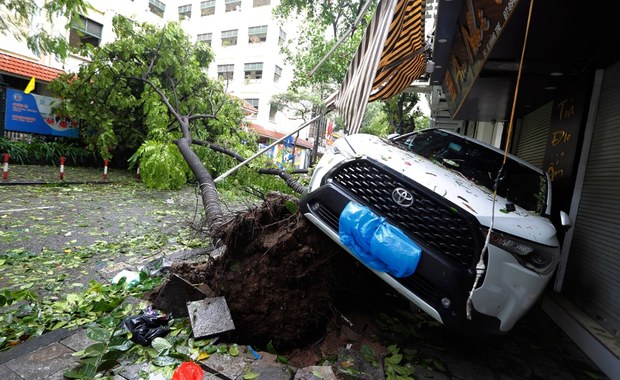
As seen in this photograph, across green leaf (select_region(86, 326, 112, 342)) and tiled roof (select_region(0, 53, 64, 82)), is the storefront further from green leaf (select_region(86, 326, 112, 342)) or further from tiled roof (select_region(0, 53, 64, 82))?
tiled roof (select_region(0, 53, 64, 82))

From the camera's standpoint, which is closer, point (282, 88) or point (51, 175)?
point (51, 175)

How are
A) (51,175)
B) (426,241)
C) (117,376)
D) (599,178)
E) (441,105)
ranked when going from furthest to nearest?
(441,105), (51,175), (599,178), (426,241), (117,376)

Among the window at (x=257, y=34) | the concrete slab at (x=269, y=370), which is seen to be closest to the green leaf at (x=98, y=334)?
the concrete slab at (x=269, y=370)

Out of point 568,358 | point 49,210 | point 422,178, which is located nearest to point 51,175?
point 49,210

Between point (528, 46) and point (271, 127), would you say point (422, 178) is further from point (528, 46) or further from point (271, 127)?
point (271, 127)

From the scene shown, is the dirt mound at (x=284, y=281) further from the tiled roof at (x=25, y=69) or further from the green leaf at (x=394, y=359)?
the tiled roof at (x=25, y=69)

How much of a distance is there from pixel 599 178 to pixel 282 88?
106 ft

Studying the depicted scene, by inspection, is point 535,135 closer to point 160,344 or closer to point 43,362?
point 160,344

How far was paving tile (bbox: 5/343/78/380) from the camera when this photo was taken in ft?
7.51

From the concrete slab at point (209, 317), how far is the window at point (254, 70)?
31.7 m

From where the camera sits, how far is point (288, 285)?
306cm

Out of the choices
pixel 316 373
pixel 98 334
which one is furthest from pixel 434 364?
pixel 98 334

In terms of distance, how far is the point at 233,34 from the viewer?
33.3 meters

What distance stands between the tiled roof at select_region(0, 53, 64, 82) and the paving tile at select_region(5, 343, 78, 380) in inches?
596
